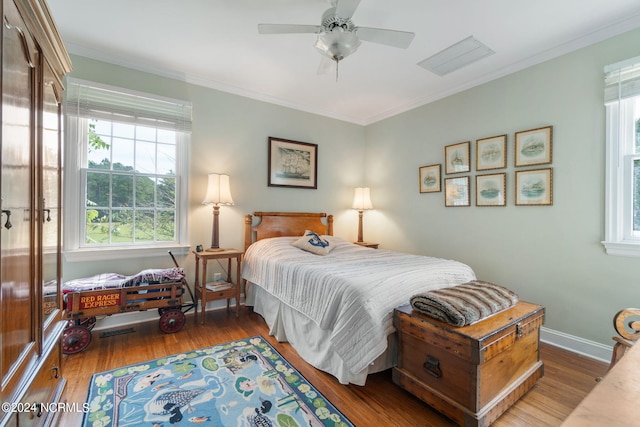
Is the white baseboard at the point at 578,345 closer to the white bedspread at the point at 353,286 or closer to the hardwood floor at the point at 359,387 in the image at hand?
the hardwood floor at the point at 359,387

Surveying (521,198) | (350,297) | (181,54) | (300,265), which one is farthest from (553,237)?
(181,54)

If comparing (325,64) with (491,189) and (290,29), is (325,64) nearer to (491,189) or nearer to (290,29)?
(290,29)

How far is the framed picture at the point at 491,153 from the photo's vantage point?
296cm

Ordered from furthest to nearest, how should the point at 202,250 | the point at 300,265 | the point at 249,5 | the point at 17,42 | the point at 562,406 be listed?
the point at 202,250 < the point at 300,265 < the point at 249,5 < the point at 562,406 < the point at 17,42

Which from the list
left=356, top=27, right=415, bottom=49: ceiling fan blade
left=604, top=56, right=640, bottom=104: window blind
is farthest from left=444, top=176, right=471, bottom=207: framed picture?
left=356, top=27, right=415, bottom=49: ceiling fan blade

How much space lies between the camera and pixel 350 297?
1869mm

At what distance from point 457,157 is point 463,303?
7.24 feet

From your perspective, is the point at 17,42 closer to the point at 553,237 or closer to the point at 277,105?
the point at 277,105

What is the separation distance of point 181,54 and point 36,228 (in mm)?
2251

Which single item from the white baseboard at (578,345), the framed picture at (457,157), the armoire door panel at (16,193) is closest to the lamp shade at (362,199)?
the framed picture at (457,157)

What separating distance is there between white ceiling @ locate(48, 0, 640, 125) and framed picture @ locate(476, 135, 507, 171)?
26.8 inches

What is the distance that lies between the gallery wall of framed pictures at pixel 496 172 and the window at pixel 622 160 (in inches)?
15.9

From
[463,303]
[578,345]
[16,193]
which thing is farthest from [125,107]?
[578,345]

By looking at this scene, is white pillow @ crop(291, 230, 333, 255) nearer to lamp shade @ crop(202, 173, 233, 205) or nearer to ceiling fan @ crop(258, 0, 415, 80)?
lamp shade @ crop(202, 173, 233, 205)
